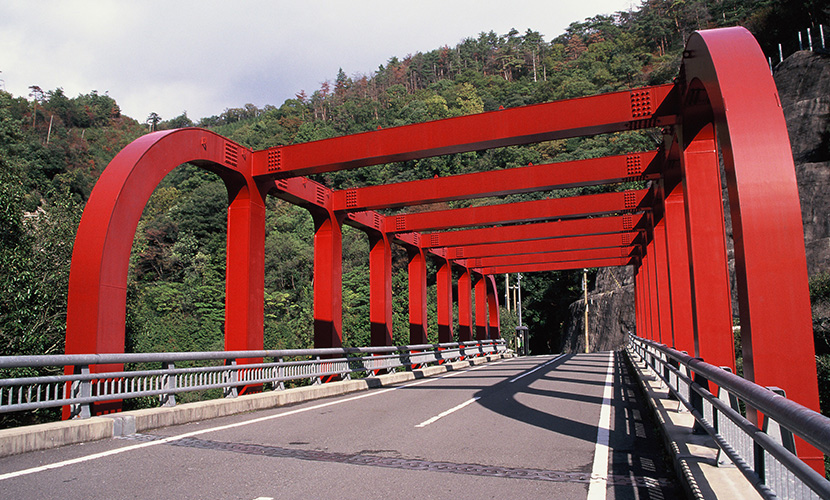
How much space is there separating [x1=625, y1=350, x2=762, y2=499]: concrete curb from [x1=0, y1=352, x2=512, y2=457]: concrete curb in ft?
20.9

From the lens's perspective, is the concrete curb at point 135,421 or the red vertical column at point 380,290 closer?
the concrete curb at point 135,421

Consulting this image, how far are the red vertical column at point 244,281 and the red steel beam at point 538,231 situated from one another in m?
12.6

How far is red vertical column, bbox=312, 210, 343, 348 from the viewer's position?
17031 millimetres

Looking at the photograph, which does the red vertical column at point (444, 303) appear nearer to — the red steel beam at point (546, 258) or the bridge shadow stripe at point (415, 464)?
the red steel beam at point (546, 258)

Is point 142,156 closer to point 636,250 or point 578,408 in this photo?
point 578,408

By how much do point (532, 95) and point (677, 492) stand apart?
99.6 meters

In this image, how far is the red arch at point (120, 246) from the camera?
9602mm

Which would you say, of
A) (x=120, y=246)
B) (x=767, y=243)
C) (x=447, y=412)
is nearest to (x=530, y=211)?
(x=447, y=412)

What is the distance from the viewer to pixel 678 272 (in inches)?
564

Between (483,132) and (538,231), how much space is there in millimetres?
12518

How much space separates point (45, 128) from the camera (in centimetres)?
9300

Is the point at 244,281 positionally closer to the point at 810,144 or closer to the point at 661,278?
the point at 661,278

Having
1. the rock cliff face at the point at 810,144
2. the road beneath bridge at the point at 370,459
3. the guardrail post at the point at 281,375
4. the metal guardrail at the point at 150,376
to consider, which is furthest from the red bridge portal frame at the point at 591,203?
the rock cliff face at the point at 810,144

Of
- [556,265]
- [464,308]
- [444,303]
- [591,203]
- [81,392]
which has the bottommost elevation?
[81,392]
